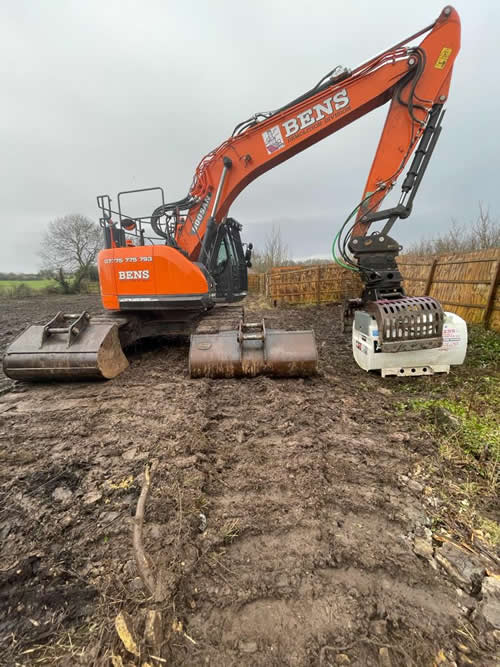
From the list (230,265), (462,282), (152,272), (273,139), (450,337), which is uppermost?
(273,139)

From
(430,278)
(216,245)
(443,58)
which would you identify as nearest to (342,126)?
(443,58)

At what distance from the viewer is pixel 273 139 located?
182 inches

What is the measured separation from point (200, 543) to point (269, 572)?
367mm

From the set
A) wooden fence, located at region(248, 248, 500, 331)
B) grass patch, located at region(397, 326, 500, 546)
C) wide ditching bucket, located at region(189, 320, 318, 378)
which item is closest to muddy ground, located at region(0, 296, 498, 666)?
grass patch, located at region(397, 326, 500, 546)

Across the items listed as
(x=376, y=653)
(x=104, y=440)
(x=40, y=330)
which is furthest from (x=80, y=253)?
(x=376, y=653)

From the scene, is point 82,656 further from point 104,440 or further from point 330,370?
point 330,370

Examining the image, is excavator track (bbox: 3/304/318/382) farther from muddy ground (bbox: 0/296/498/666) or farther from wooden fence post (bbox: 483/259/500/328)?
wooden fence post (bbox: 483/259/500/328)

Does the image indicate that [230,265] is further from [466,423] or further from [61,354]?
[466,423]

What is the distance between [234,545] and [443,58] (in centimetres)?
574

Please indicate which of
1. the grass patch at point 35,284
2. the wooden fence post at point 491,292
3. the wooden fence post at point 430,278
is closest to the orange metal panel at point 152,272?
the wooden fence post at point 491,292

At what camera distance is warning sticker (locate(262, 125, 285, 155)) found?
15.0ft

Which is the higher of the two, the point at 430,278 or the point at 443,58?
the point at 443,58

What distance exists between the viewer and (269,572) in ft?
4.55

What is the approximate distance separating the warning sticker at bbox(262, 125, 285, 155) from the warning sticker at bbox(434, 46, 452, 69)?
6.92ft
